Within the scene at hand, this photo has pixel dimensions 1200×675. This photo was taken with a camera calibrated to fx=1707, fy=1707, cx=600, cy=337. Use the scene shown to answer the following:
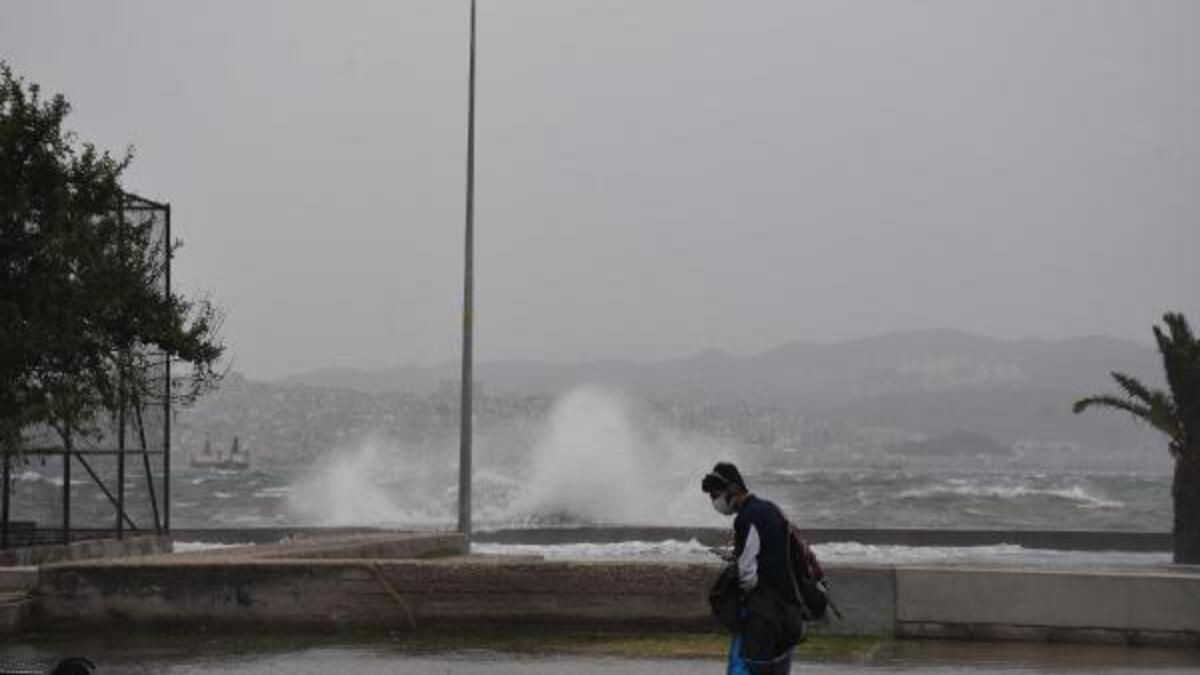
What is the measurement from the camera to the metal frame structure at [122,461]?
19.5 meters

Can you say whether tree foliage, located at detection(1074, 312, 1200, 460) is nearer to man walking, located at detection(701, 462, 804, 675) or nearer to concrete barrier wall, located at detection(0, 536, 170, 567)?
concrete barrier wall, located at detection(0, 536, 170, 567)

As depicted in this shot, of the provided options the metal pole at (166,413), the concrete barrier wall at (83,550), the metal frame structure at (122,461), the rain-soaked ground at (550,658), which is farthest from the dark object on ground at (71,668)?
the metal pole at (166,413)

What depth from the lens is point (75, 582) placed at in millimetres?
13891

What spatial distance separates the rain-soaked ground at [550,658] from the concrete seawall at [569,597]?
0.72 feet

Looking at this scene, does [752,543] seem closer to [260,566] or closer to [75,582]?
[260,566]

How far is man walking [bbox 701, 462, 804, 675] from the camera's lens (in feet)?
27.7

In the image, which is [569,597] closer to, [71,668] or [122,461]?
[71,668]

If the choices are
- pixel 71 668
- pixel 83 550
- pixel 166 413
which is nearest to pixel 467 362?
pixel 166 413

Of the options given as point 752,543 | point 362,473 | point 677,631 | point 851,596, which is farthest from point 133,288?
point 362,473

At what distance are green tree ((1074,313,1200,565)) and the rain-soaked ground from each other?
27.6 meters

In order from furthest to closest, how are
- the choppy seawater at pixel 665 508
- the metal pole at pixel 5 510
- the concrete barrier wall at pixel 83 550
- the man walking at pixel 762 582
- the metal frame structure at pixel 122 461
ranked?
the choppy seawater at pixel 665 508 → the metal frame structure at pixel 122 461 → the metal pole at pixel 5 510 → the concrete barrier wall at pixel 83 550 → the man walking at pixel 762 582

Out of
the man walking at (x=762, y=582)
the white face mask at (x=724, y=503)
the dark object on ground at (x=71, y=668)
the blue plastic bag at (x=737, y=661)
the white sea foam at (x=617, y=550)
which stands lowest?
the white sea foam at (x=617, y=550)

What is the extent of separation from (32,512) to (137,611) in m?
7.30

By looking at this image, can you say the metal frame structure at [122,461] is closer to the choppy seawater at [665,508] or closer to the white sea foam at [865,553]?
the white sea foam at [865,553]
